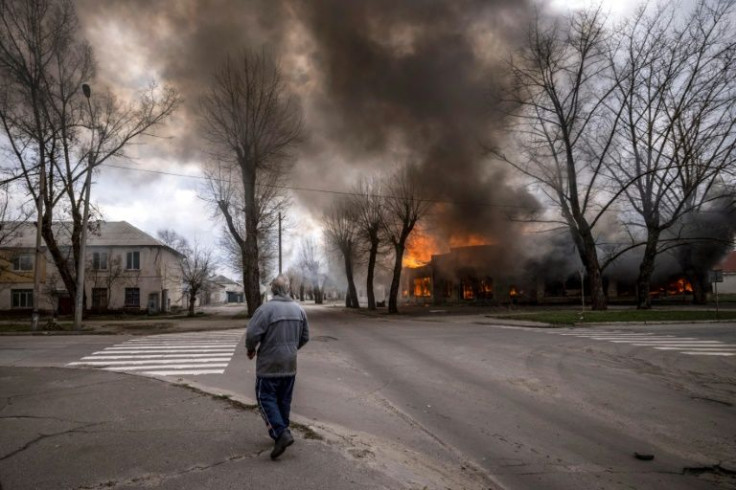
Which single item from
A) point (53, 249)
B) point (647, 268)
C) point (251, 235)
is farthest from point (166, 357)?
point (647, 268)

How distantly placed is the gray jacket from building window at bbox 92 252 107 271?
3622 cm

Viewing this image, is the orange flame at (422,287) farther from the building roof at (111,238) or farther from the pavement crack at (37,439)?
the pavement crack at (37,439)

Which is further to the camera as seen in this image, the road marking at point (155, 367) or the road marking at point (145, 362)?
the road marking at point (145, 362)

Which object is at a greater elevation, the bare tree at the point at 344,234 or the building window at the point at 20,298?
the bare tree at the point at 344,234

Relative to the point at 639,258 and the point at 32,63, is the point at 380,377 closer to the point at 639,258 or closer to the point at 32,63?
the point at 32,63

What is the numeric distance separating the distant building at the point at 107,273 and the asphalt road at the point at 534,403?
24260 mm

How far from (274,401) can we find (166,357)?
22.6ft

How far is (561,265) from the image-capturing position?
3459cm

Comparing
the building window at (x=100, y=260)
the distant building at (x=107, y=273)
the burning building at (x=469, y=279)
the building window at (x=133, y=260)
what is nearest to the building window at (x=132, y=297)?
the distant building at (x=107, y=273)

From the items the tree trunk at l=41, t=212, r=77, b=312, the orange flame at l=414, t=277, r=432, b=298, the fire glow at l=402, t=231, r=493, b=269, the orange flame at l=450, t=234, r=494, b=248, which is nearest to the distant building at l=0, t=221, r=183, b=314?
the tree trunk at l=41, t=212, r=77, b=312

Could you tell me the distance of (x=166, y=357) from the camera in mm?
9711

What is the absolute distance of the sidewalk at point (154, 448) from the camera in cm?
319

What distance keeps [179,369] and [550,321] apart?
15062 mm

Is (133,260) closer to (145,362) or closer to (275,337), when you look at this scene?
(145,362)
